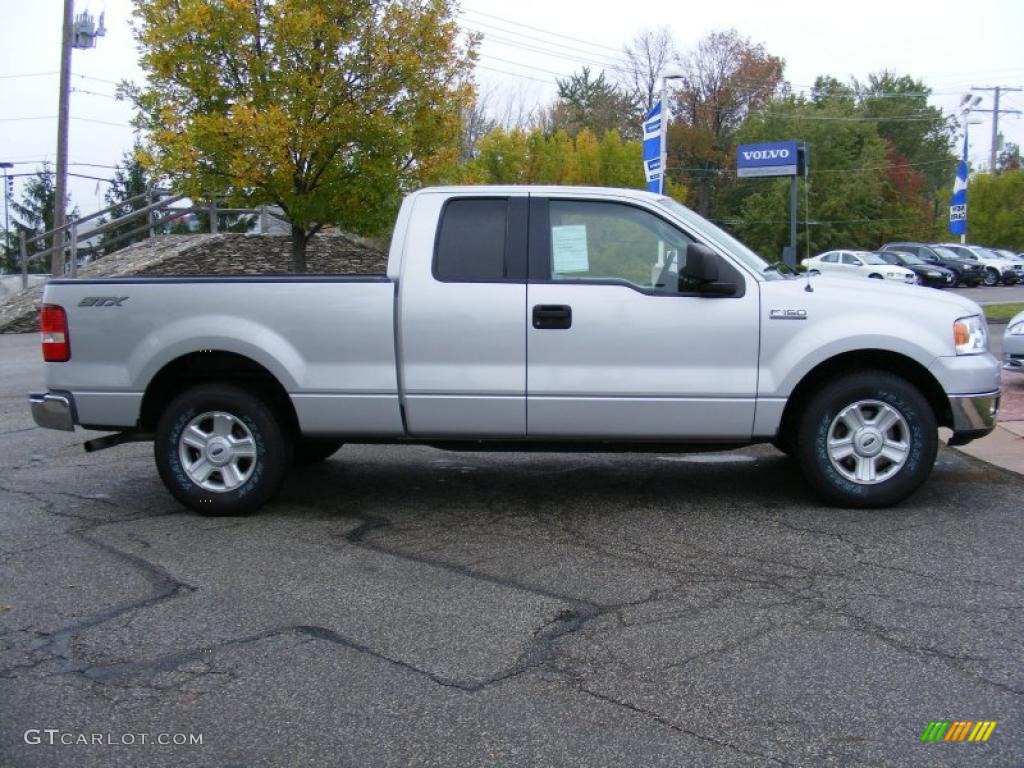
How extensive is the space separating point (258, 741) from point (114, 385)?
3.44 metres

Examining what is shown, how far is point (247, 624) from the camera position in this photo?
4402mm

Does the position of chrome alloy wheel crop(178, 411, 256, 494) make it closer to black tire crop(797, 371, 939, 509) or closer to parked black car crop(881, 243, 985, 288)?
black tire crop(797, 371, 939, 509)

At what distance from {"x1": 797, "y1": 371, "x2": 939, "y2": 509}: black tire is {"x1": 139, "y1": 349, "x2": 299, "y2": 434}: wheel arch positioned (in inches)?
126

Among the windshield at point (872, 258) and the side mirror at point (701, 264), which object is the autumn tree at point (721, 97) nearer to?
the windshield at point (872, 258)

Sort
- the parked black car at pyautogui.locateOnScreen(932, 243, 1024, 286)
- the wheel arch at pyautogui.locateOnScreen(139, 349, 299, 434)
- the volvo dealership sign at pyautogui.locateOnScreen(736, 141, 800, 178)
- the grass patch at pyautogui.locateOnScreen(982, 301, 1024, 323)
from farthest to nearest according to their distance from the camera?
the parked black car at pyautogui.locateOnScreen(932, 243, 1024, 286)
the volvo dealership sign at pyautogui.locateOnScreen(736, 141, 800, 178)
the grass patch at pyautogui.locateOnScreen(982, 301, 1024, 323)
the wheel arch at pyautogui.locateOnScreen(139, 349, 299, 434)

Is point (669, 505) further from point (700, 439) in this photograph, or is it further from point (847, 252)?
point (847, 252)

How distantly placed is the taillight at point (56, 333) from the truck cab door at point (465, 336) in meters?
2.09

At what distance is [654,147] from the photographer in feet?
54.4

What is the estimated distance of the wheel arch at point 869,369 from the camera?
6027 mm

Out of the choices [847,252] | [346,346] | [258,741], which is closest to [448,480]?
[346,346]

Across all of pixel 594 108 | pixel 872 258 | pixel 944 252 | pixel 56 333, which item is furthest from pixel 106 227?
pixel 594 108

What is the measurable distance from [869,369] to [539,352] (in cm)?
202

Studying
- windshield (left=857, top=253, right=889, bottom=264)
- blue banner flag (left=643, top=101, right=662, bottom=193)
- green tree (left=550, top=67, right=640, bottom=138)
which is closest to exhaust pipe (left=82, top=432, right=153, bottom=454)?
blue banner flag (left=643, top=101, right=662, bottom=193)

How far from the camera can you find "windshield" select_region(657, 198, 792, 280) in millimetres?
6051
